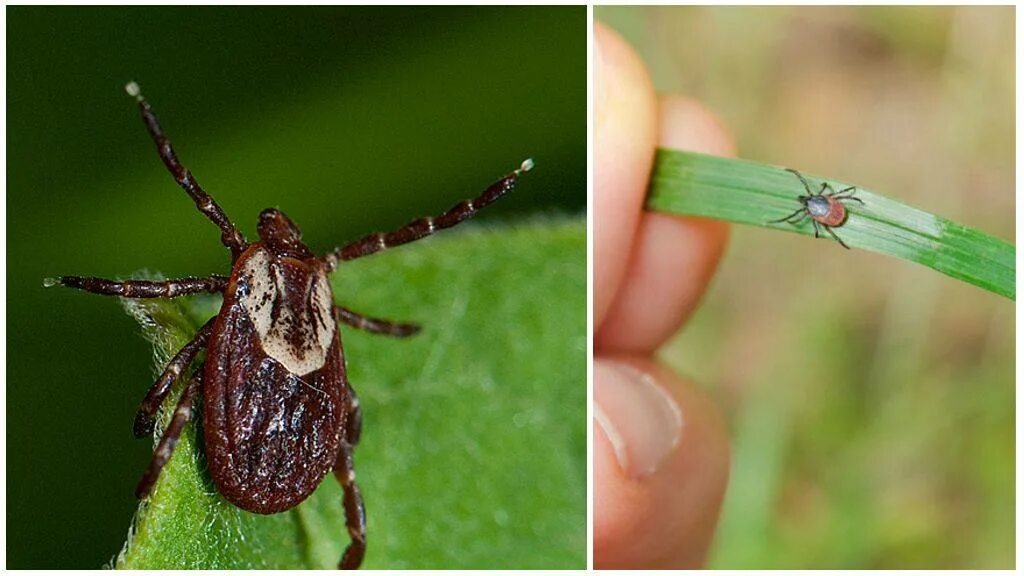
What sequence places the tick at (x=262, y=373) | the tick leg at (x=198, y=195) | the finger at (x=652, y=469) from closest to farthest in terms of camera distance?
the tick at (x=262, y=373)
the tick leg at (x=198, y=195)
the finger at (x=652, y=469)

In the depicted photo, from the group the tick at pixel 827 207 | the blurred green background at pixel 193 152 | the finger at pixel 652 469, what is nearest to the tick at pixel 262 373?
the blurred green background at pixel 193 152

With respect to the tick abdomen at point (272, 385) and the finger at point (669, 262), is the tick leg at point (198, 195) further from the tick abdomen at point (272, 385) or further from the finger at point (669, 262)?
the finger at point (669, 262)

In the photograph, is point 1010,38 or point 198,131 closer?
point 198,131

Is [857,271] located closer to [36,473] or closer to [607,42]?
[607,42]

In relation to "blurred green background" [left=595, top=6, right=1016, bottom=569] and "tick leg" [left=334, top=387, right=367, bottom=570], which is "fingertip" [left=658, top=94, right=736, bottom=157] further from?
"tick leg" [left=334, top=387, right=367, bottom=570]

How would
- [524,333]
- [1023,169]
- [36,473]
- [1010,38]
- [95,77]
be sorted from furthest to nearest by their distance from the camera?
1. [1010,38]
2. [1023,169]
3. [524,333]
4. [95,77]
5. [36,473]

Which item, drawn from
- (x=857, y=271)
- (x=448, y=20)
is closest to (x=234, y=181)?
(x=448, y=20)

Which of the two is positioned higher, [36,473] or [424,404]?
[424,404]
